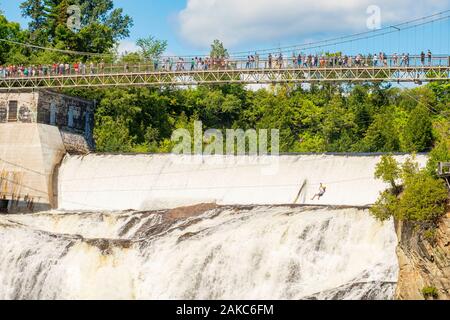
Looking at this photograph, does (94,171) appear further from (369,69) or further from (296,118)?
(296,118)

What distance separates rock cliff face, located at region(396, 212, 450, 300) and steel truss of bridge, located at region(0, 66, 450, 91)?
51.7 feet

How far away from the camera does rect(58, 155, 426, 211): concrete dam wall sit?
49438mm

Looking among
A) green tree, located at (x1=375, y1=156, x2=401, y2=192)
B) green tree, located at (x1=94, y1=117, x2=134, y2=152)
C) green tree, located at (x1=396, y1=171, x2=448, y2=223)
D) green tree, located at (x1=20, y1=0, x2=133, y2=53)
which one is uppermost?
green tree, located at (x1=20, y1=0, x2=133, y2=53)

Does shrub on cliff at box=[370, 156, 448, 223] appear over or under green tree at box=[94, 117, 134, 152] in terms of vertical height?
under

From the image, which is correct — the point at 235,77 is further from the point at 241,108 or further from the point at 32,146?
the point at 241,108

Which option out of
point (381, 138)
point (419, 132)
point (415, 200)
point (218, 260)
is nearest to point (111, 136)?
point (381, 138)

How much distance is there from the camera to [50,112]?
59.1 meters

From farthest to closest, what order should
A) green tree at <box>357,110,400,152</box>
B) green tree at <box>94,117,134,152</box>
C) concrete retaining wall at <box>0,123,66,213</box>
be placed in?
green tree at <box>357,110,400,152</box>, green tree at <box>94,117,134,152</box>, concrete retaining wall at <box>0,123,66,213</box>

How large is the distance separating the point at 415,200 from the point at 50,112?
99.9ft

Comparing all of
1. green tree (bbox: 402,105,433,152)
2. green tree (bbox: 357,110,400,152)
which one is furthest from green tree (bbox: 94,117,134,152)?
green tree (bbox: 402,105,433,152)

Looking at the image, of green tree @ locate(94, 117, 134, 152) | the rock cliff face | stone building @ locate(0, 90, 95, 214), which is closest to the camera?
the rock cliff face

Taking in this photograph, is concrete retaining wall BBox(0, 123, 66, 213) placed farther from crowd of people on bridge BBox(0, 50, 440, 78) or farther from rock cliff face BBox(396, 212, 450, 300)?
rock cliff face BBox(396, 212, 450, 300)

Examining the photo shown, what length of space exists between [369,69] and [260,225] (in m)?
14.5

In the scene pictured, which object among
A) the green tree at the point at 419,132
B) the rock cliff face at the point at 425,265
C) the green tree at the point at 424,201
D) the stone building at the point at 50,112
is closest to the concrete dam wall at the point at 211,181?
the stone building at the point at 50,112
